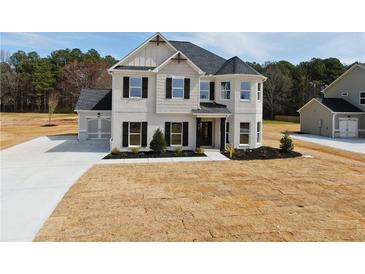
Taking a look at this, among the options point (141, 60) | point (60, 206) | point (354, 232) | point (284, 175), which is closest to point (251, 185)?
point (284, 175)

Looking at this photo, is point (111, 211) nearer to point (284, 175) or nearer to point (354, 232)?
point (354, 232)

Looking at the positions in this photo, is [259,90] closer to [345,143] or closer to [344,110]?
[345,143]

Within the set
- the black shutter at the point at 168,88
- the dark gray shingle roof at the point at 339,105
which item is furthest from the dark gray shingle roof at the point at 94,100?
the dark gray shingle roof at the point at 339,105

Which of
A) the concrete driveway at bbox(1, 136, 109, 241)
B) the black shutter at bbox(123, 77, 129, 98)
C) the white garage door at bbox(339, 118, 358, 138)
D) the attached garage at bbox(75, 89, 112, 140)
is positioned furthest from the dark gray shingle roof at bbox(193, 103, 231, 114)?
the white garage door at bbox(339, 118, 358, 138)

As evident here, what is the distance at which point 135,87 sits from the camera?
1969cm

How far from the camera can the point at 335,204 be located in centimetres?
945

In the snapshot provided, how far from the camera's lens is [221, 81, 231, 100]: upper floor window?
2125 cm

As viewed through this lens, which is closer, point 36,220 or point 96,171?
Result: point 36,220

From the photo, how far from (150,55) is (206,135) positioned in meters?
7.28

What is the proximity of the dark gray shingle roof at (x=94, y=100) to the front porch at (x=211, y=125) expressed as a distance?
32.1ft

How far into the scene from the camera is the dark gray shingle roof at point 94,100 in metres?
25.9

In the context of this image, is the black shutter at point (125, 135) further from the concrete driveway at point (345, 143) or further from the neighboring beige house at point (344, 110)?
the neighboring beige house at point (344, 110)

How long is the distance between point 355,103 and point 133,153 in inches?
1111

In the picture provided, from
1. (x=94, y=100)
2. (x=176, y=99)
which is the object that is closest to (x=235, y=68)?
(x=176, y=99)
